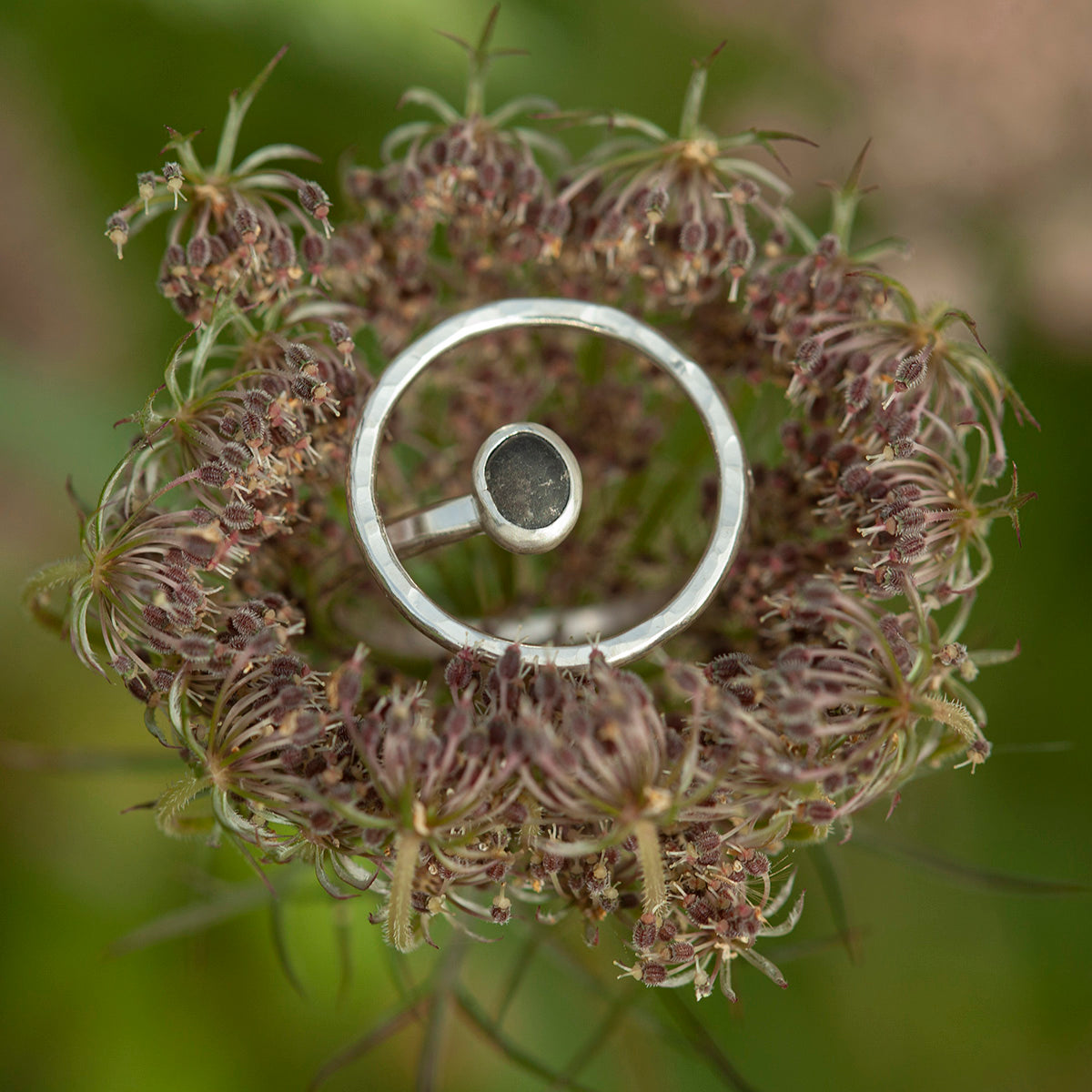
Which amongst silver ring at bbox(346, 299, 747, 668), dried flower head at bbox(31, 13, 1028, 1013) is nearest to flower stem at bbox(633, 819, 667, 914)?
dried flower head at bbox(31, 13, 1028, 1013)

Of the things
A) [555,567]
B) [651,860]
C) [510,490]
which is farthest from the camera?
[555,567]

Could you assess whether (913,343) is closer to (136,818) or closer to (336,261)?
(336,261)

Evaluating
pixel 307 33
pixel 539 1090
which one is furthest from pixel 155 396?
pixel 539 1090

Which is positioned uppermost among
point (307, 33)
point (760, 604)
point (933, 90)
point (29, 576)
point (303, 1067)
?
point (933, 90)

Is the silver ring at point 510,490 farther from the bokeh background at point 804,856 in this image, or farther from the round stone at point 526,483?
the bokeh background at point 804,856

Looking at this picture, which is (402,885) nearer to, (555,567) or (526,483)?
(526,483)

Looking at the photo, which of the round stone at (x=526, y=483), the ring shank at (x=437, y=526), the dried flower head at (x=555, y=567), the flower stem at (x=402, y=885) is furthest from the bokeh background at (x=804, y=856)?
the round stone at (x=526, y=483)

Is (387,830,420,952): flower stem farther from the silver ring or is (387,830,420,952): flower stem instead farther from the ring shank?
the ring shank

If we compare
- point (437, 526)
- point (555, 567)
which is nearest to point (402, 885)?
point (437, 526)
